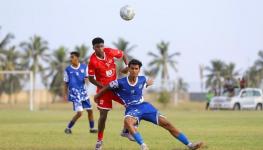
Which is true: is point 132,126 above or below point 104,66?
below

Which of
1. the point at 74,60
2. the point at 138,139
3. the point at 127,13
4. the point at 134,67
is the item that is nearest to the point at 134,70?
the point at 134,67

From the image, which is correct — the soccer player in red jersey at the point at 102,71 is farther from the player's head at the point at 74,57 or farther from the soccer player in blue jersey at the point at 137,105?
the player's head at the point at 74,57

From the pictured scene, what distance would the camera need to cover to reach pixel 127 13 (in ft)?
50.0

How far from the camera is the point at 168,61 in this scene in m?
116

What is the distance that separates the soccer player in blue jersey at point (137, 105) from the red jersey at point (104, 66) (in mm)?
1666

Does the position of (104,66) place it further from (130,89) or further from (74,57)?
(74,57)

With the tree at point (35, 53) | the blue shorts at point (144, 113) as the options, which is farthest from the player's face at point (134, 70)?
the tree at point (35, 53)

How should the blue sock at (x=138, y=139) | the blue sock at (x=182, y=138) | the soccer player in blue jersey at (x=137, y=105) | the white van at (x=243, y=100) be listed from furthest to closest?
the white van at (x=243, y=100)
the blue sock at (x=182, y=138)
the soccer player in blue jersey at (x=137, y=105)
the blue sock at (x=138, y=139)

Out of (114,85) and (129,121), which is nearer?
(129,121)

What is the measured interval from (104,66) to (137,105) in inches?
80.9

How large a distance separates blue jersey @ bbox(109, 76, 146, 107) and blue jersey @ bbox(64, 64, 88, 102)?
301 inches

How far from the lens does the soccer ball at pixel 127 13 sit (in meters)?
15.2

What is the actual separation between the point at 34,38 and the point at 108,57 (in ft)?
307

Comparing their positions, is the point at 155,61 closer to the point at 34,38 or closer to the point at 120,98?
the point at 34,38
